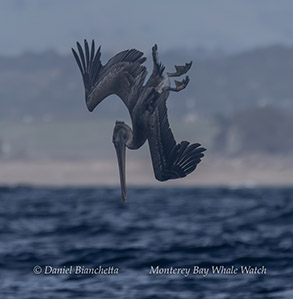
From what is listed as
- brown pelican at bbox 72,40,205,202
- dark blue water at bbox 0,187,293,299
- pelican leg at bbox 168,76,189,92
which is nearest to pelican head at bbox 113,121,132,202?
brown pelican at bbox 72,40,205,202

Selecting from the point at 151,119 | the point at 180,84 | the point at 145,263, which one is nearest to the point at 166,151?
the point at 151,119

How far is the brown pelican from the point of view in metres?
8.04

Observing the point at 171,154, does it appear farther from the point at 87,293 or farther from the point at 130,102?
the point at 87,293

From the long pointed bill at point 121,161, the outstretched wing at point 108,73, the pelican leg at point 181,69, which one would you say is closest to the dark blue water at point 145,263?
the outstretched wing at point 108,73

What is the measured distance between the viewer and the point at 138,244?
78.5 metres

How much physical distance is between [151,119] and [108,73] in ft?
3.94

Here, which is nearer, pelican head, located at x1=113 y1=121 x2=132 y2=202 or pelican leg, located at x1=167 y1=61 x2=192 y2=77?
pelican head, located at x1=113 y1=121 x2=132 y2=202

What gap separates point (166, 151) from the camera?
8320mm

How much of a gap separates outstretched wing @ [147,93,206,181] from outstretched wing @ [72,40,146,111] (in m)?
0.47

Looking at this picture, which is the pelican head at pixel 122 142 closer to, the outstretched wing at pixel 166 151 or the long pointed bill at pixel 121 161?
the long pointed bill at pixel 121 161

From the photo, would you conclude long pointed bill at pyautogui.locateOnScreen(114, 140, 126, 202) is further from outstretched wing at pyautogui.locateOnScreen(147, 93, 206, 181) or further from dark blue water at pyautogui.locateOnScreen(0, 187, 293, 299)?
dark blue water at pyautogui.locateOnScreen(0, 187, 293, 299)

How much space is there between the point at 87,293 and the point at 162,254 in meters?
25.8

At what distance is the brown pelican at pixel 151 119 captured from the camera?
804 cm

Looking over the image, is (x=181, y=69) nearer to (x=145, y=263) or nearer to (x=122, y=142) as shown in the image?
(x=122, y=142)
